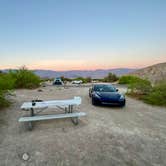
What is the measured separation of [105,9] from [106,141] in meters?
11.9

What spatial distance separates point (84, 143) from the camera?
3.27 m

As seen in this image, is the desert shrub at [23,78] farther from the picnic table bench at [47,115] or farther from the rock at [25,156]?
the rock at [25,156]

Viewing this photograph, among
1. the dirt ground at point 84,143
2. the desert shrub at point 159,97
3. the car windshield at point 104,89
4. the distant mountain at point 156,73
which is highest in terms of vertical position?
the distant mountain at point 156,73

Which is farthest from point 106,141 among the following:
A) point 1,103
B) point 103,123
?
point 1,103

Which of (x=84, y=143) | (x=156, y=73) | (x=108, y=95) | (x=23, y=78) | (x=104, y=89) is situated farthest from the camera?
(x=156, y=73)

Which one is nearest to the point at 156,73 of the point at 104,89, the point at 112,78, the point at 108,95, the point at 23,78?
the point at 112,78

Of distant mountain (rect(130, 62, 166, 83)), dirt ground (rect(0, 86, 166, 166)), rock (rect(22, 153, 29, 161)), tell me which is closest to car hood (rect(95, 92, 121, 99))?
dirt ground (rect(0, 86, 166, 166))

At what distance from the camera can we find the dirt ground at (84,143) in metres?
2.63

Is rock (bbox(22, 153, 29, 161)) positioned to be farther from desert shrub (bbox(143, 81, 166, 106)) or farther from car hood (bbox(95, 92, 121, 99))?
desert shrub (bbox(143, 81, 166, 106))

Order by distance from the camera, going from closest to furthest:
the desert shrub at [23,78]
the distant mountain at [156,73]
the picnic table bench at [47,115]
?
the picnic table bench at [47,115]
the desert shrub at [23,78]
the distant mountain at [156,73]

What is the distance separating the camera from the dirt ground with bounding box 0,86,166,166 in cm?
263

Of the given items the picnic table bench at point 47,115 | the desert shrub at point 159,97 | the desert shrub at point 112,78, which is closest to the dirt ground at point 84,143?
the picnic table bench at point 47,115

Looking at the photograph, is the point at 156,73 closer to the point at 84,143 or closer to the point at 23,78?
the point at 23,78

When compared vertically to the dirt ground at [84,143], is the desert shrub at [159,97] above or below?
above
